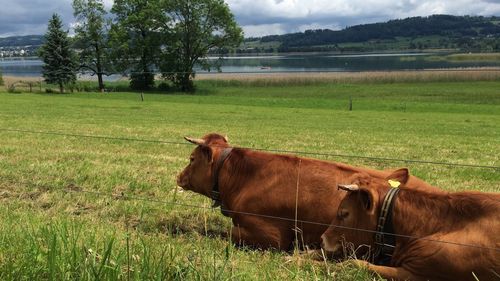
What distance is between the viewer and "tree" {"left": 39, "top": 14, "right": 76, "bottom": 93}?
205 feet

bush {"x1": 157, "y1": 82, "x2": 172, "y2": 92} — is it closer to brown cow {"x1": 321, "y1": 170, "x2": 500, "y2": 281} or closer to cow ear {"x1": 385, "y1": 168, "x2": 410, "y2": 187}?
cow ear {"x1": 385, "y1": 168, "x2": 410, "y2": 187}

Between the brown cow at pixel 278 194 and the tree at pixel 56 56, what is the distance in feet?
199

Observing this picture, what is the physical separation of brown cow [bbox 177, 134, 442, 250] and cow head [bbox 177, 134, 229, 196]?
127 mm

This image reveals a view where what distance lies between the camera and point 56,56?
64875 millimetres

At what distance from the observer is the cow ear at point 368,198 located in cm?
470

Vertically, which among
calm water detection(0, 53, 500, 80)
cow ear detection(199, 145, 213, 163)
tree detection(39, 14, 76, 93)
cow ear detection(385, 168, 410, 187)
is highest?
tree detection(39, 14, 76, 93)

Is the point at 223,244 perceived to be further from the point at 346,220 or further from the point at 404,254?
the point at 404,254

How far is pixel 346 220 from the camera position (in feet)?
16.2

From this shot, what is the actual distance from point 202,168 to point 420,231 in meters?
2.75

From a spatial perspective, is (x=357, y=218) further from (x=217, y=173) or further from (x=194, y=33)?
(x=194, y=33)

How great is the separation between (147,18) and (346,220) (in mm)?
71420

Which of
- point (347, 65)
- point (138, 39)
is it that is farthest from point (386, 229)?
point (347, 65)

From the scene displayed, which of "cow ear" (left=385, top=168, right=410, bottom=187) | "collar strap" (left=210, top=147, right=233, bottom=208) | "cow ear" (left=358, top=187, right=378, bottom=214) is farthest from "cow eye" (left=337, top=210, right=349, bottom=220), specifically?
"collar strap" (left=210, top=147, right=233, bottom=208)

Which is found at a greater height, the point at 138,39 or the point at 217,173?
the point at 138,39
